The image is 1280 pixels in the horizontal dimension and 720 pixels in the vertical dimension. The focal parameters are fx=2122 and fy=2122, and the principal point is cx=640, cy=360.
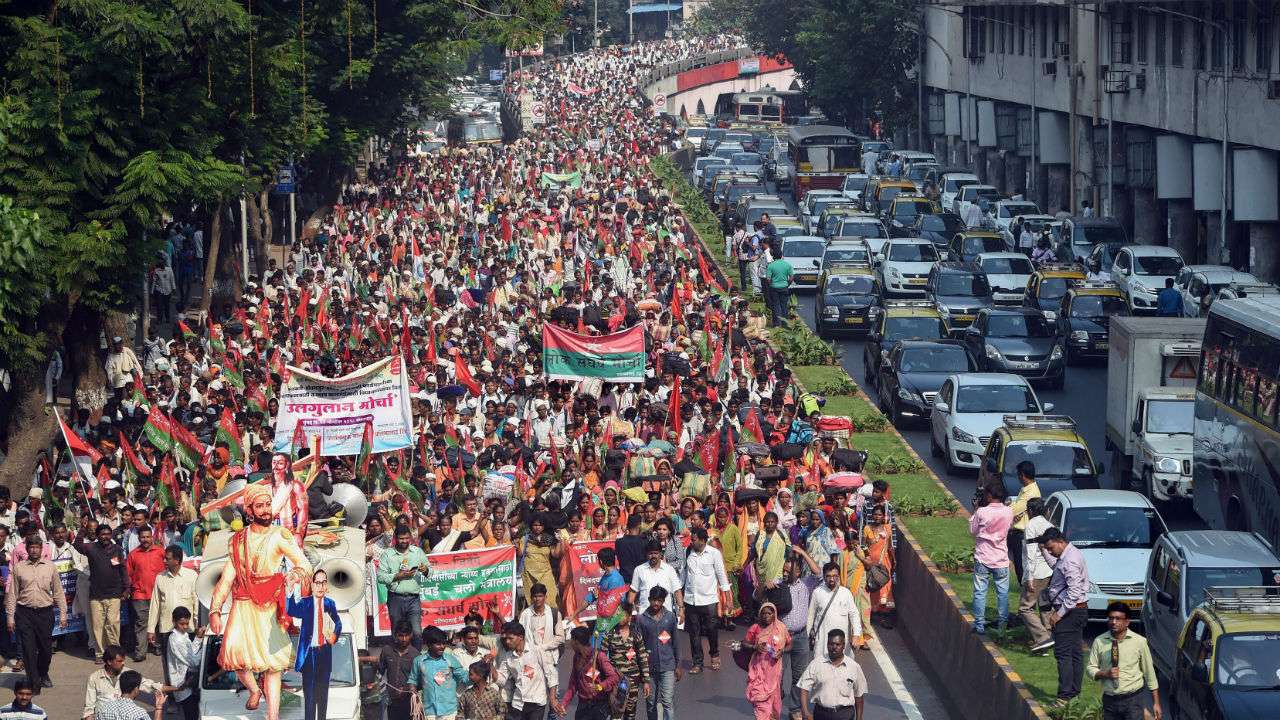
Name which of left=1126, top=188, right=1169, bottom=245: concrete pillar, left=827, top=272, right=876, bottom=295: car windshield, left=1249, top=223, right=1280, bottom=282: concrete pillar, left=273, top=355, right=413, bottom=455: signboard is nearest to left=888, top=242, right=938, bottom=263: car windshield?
left=827, top=272, right=876, bottom=295: car windshield

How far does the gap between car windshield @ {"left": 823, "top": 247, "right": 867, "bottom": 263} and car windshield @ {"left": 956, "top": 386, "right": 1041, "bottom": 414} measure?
570 inches

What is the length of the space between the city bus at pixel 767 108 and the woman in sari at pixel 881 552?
85156 mm

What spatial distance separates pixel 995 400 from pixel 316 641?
14962 millimetres

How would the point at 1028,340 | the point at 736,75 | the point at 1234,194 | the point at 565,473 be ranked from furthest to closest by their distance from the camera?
the point at 736,75 < the point at 1234,194 < the point at 1028,340 < the point at 565,473

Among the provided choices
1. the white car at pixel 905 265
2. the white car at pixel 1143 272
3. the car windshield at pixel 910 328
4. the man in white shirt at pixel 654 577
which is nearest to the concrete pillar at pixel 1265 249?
the white car at pixel 1143 272

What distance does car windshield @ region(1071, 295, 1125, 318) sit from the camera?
35.8 metres

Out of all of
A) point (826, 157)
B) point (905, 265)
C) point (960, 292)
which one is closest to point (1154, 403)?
point (960, 292)

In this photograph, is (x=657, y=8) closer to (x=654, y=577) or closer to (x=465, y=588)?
(x=465, y=588)

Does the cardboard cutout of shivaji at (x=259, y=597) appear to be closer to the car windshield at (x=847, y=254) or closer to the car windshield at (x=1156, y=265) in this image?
the car windshield at (x=1156, y=265)

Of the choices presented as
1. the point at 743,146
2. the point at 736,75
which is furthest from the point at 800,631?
the point at 736,75

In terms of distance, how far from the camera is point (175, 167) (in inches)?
1049

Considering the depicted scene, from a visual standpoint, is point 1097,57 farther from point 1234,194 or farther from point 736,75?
point 736,75

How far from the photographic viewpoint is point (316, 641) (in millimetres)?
14398

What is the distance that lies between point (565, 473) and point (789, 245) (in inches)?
985
